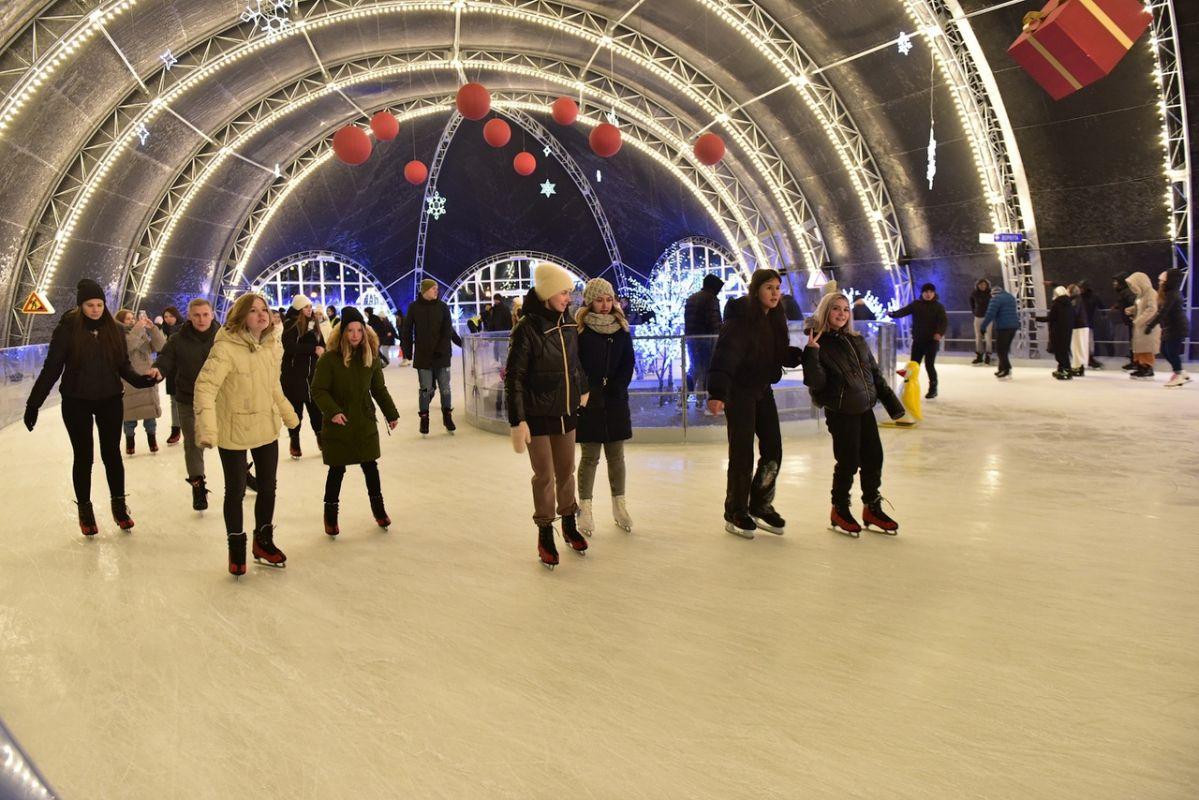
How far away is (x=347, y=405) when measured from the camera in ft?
17.1

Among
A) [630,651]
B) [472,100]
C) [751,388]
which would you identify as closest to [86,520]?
[630,651]

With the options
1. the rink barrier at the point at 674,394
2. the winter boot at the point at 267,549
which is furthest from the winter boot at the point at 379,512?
the rink barrier at the point at 674,394

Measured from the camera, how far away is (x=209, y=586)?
4.36 m

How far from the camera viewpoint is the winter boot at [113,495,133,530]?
5500 mm

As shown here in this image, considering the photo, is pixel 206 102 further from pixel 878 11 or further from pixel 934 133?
pixel 934 133

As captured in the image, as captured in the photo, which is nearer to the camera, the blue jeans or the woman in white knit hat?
the woman in white knit hat

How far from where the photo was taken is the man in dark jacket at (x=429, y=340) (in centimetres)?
905

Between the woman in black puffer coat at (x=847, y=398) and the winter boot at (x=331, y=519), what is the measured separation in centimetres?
289

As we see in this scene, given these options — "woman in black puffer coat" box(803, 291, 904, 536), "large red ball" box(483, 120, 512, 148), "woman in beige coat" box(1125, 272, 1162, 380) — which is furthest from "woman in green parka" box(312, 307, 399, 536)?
"woman in beige coat" box(1125, 272, 1162, 380)

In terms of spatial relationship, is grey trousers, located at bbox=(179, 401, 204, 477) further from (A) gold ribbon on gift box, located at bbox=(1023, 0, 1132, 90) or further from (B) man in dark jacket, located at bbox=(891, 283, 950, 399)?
(A) gold ribbon on gift box, located at bbox=(1023, 0, 1132, 90)

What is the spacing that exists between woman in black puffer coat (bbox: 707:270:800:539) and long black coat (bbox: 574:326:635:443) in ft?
1.74

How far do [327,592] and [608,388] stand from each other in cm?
192

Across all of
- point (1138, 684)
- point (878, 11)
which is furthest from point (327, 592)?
point (878, 11)

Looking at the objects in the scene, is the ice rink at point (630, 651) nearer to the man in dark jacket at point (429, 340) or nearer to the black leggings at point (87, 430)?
the black leggings at point (87, 430)
